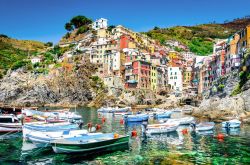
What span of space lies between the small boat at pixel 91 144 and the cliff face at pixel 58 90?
87.5 meters

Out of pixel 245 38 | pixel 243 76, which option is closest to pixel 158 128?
pixel 243 76

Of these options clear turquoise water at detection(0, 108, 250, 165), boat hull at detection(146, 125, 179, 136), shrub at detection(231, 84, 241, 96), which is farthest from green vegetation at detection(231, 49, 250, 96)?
clear turquoise water at detection(0, 108, 250, 165)

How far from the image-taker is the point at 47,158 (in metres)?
26.3

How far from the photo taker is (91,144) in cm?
2709

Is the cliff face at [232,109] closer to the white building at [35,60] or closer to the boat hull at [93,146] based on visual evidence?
the boat hull at [93,146]

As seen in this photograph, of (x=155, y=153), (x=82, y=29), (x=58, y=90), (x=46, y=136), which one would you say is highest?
(x=82, y=29)

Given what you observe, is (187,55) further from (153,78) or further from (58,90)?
(58,90)

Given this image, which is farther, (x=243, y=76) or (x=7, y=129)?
(x=243, y=76)

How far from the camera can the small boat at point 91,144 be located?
86.0ft

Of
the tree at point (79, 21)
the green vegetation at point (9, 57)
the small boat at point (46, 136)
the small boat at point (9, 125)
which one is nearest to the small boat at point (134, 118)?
the small boat at point (9, 125)

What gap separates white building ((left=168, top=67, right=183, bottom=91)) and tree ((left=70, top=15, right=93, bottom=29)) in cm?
5575

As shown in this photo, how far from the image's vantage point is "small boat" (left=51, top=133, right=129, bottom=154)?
1032 inches

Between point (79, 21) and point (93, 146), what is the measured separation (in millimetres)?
141247

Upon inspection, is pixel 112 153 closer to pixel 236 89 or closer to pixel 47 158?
pixel 47 158
